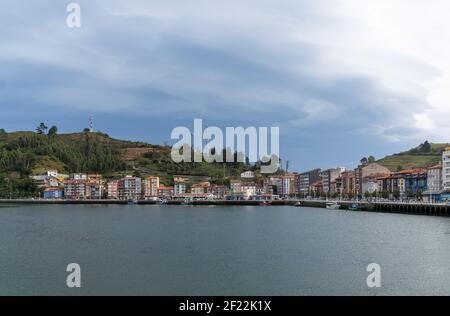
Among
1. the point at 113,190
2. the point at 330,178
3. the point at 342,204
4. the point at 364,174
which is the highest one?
the point at 364,174

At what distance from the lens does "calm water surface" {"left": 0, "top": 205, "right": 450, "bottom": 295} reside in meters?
25.1

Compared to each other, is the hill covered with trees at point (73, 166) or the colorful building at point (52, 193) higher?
the hill covered with trees at point (73, 166)

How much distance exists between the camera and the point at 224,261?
32500 millimetres

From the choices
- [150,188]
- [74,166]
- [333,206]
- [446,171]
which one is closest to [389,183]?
[333,206]

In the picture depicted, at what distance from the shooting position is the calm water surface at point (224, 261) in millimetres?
25141

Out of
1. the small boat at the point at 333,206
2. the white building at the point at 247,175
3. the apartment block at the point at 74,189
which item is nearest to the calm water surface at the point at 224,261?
the small boat at the point at 333,206

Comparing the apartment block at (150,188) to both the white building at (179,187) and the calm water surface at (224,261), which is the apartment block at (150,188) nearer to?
the white building at (179,187)

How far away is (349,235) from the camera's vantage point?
4878 cm

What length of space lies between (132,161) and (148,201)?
52715 millimetres

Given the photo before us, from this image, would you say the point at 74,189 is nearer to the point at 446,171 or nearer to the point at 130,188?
the point at 130,188

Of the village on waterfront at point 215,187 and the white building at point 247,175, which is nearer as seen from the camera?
the village on waterfront at point 215,187

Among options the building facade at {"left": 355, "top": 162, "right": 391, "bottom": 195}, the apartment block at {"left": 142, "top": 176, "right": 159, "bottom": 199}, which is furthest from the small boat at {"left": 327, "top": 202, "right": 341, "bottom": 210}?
the apartment block at {"left": 142, "top": 176, "right": 159, "bottom": 199}
